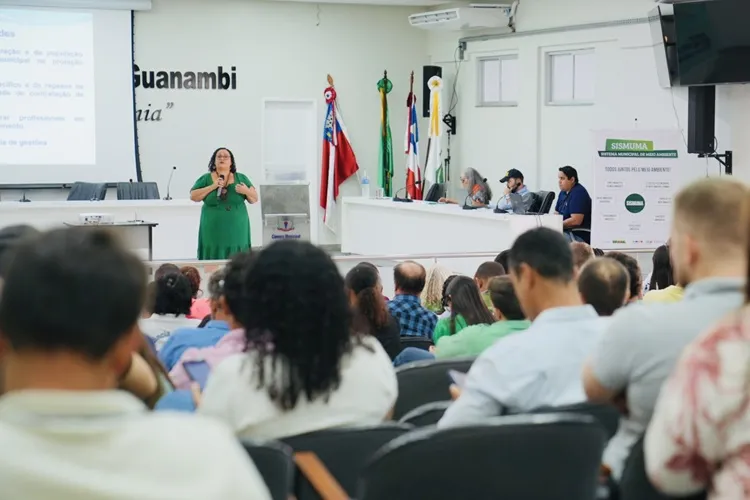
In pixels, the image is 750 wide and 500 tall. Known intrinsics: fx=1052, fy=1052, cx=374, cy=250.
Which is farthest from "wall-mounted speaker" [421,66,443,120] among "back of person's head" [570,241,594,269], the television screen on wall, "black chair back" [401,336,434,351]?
"black chair back" [401,336,434,351]

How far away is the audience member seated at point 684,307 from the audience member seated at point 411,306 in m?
2.48

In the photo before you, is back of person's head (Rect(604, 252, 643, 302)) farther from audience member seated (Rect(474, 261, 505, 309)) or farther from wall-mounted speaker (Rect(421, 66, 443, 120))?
wall-mounted speaker (Rect(421, 66, 443, 120))

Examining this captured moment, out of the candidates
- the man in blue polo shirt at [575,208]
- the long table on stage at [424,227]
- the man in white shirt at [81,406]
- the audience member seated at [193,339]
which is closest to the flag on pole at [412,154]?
the long table on stage at [424,227]

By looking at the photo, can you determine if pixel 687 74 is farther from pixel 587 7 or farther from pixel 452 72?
pixel 452 72

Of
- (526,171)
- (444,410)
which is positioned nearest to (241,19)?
(526,171)

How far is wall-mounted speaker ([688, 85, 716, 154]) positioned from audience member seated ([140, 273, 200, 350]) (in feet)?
19.3

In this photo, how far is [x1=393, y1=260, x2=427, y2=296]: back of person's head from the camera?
476cm

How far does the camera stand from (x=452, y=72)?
13188 millimetres

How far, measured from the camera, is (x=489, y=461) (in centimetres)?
184

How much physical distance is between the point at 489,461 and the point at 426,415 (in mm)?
810

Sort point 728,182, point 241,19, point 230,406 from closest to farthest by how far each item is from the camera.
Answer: point 728,182
point 230,406
point 241,19

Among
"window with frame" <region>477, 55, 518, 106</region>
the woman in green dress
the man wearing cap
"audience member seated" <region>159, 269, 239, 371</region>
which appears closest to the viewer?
"audience member seated" <region>159, 269, 239, 371</region>

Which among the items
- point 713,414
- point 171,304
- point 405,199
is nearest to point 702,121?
point 405,199

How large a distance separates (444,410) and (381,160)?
10804 mm
